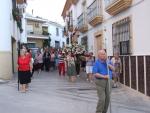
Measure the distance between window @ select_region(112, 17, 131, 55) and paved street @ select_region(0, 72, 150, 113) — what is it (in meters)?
1.49

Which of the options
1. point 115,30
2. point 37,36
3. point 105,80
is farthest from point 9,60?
point 37,36

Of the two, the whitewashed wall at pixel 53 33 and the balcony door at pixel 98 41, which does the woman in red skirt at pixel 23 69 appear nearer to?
the balcony door at pixel 98 41

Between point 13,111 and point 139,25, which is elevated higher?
point 139,25

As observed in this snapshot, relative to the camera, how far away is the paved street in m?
11.2

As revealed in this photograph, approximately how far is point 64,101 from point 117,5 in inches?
188

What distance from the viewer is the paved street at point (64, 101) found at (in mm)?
11156

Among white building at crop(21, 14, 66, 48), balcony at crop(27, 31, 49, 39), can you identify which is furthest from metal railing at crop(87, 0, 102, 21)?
balcony at crop(27, 31, 49, 39)

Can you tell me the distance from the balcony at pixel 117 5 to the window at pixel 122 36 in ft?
1.43

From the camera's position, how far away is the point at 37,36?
65562 millimetres

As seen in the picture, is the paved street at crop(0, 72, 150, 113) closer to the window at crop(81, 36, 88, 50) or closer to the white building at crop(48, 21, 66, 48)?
the window at crop(81, 36, 88, 50)

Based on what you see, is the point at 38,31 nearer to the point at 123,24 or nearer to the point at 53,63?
the point at 53,63

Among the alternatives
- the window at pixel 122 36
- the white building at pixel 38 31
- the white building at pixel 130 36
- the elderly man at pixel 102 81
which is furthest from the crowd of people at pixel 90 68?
the white building at pixel 38 31

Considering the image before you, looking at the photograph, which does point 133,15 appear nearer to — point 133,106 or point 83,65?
point 133,106

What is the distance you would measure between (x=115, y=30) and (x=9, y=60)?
18.7 feet
